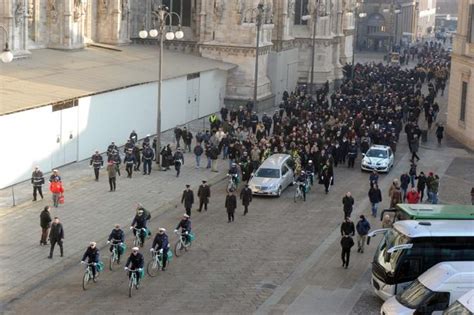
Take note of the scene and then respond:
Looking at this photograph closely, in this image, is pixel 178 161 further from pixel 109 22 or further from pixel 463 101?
pixel 109 22

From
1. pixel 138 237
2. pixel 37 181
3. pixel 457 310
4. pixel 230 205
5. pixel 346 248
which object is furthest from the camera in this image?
pixel 37 181

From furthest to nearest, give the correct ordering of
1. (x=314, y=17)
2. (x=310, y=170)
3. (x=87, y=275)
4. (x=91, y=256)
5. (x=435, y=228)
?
(x=314, y=17), (x=310, y=170), (x=87, y=275), (x=91, y=256), (x=435, y=228)

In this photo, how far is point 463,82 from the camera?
51.4 metres

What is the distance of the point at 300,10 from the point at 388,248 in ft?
164

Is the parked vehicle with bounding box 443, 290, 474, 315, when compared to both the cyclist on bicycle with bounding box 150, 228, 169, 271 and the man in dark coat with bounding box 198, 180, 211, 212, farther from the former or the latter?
the man in dark coat with bounding box 198, 180, 211, 212

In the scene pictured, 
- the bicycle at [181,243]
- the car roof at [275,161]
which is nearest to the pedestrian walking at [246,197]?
the car roof at [275,161]

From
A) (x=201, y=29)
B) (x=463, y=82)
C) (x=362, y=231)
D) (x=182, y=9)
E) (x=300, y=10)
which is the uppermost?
(x=300, y=10)

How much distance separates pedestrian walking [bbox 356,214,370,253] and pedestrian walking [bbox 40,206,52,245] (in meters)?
8.20

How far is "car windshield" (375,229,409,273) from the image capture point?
22.8 m

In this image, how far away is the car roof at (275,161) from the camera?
36.8 m

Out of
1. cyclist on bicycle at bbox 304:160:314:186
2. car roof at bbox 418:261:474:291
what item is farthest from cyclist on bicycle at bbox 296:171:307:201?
car roof at bbox 418:261:474:291

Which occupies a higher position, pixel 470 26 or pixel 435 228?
pixel 470 26

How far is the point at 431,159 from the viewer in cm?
4566

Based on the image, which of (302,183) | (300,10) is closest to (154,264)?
(302,183)
